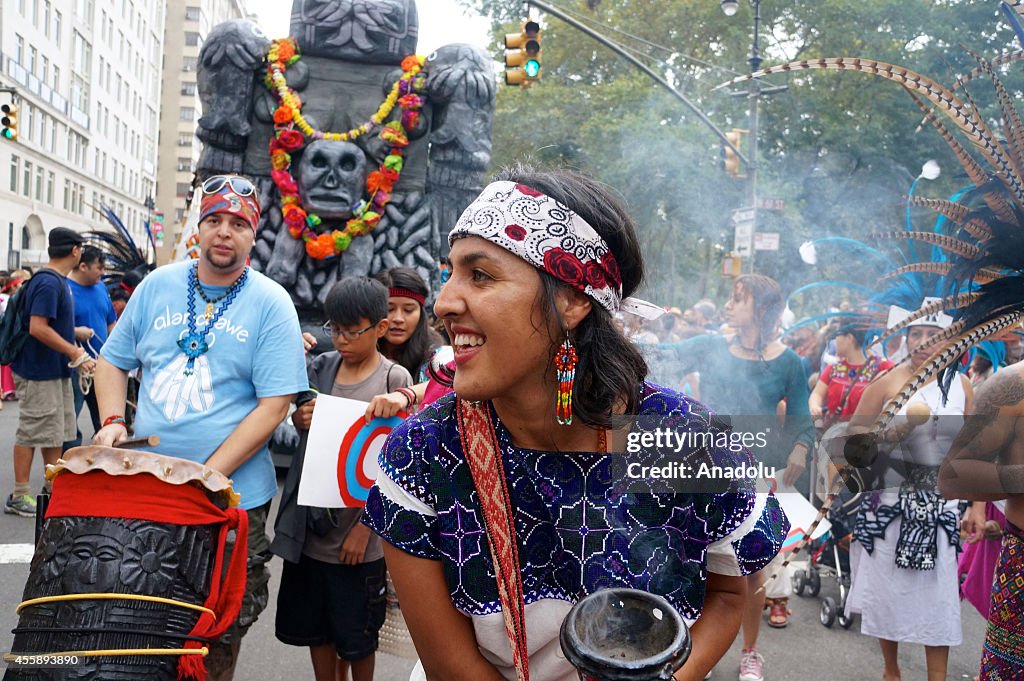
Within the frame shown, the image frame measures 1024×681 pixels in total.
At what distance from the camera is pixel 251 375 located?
3.33 m

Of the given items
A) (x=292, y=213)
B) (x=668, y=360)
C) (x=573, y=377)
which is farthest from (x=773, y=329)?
(x=292, y=213)

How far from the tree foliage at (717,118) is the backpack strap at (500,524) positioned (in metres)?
8.13

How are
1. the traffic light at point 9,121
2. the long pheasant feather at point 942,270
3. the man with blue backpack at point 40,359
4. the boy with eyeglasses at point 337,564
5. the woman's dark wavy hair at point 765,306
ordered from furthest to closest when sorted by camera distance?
1. the traffic light at point 9,121
2. the man with blue backpack at point 40,359
3. the woman's dark wavy hair at point 765,306
4. the boy with eyeglasses at point 337,564
5. the long pheasant feather at point 942,270

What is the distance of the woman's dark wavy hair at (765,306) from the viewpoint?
5.13 metres

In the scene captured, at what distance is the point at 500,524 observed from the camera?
5.93 feet

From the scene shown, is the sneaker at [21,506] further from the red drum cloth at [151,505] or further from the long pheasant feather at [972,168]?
the long pheasant feather at [972,168]

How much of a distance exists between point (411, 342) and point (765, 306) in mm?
2147

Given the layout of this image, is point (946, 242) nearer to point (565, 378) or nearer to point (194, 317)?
point (565, 378)

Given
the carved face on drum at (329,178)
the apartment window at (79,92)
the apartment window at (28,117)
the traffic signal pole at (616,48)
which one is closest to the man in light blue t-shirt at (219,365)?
the carved face on drum at (329,178)

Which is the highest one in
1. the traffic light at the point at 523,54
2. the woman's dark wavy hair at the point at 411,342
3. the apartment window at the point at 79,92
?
the apartment window at the point at 79,92

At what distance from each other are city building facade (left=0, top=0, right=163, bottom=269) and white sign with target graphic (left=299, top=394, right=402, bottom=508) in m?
36.1

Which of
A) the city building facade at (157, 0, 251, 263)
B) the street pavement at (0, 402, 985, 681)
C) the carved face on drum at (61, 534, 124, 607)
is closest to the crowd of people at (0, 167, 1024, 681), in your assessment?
the carved face on drum at (61, 534, 124, 607)

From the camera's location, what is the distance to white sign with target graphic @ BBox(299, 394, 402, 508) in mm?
3254

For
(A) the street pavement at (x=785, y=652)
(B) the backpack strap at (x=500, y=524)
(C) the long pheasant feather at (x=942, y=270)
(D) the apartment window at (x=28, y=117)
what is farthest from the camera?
(D) the apartment window at (x=28, y=117)
